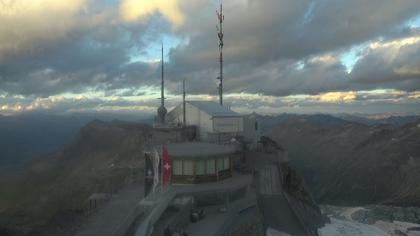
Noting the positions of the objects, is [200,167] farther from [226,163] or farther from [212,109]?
[212,109]

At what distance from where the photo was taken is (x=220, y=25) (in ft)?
208

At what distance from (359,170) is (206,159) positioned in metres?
147

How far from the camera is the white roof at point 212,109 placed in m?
50.4

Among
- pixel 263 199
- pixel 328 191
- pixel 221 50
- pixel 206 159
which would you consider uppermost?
pixel 221 50

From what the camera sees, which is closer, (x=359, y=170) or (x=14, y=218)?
(x=14, y=218)

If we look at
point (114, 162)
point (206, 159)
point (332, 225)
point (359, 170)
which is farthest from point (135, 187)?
point (359, 170)

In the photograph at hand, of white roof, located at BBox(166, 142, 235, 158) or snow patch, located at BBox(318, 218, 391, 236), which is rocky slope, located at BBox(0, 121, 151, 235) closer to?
white roof, located at BBox(166, 142, 235, 158)

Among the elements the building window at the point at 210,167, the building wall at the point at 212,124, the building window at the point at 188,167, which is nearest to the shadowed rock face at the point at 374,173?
the building wall at the point at 212,124

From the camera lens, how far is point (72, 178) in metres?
110

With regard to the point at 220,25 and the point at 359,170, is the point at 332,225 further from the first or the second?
the point at 359,170

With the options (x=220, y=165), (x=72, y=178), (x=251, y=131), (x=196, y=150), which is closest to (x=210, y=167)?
(x=220, y=165)

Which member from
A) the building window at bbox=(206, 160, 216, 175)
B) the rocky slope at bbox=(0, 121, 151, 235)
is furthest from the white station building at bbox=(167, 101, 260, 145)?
the building window at bbox=(206, 160, 216, 175)

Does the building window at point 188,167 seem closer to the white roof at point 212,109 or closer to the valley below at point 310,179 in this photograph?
the white roof at point 212,109

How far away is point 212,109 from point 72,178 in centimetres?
6928
